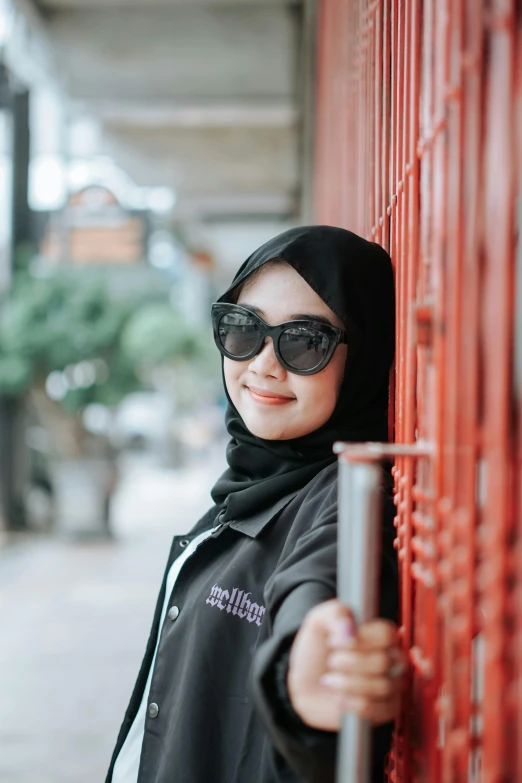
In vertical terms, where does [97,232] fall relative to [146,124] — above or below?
below

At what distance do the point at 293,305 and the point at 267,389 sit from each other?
0.16 m

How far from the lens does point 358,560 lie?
0.92 meters

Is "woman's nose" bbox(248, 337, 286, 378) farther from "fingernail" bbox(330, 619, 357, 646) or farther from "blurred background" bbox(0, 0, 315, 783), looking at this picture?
"blurred background" bbox(0, 0, 315, 783)

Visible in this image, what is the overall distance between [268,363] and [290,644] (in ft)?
1.80

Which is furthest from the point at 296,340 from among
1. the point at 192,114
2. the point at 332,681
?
the point at 192,114

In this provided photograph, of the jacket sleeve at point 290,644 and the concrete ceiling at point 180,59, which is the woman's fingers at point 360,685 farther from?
the concrete ceiling at point 180,59

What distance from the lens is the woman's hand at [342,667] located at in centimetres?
94

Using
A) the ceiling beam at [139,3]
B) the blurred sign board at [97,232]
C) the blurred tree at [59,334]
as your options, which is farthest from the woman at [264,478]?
the blurred sign board at [97,232]

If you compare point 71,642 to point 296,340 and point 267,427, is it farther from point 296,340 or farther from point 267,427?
point 296,340

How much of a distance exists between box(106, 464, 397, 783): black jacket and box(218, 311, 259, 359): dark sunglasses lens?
10.8 inches

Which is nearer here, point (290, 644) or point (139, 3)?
point (290, 644)

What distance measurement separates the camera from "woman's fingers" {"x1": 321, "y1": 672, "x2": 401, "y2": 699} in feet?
3.07

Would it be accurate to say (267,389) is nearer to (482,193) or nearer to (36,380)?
(482,193)

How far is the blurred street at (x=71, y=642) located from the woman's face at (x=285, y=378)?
2.81 m
